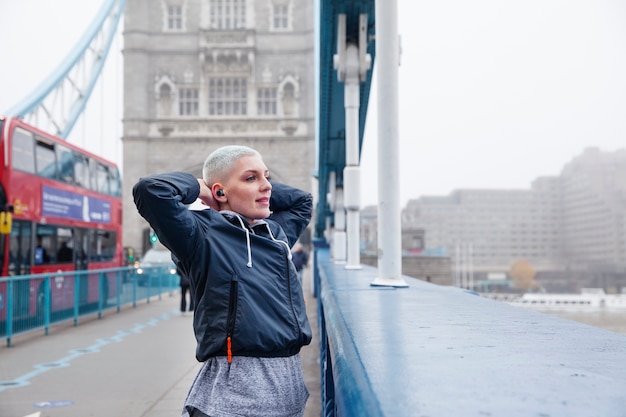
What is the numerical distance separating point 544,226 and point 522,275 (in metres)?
24.1

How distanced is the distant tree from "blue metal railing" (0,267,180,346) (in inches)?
2350

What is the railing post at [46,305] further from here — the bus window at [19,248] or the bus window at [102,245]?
the bus window at [102,245]

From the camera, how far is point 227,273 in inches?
62.9

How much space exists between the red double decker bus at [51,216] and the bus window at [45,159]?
0.02 meters

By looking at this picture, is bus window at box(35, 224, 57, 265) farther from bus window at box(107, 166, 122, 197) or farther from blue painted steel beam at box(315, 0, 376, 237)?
blue painted steel beam at box(315, 0, 376, 237)

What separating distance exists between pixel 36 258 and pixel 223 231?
960 centimetres

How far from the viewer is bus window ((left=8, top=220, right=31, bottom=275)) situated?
31.3ft

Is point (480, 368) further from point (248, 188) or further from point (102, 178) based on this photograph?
point (102, 178)

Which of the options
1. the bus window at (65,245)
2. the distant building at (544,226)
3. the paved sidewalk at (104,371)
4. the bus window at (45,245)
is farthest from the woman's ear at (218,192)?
the distant building at (544,226)

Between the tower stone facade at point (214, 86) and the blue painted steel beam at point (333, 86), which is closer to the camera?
the blue painted steel beam at point (333, 86)

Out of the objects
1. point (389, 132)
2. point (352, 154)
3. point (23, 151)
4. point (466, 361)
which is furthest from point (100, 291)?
point (466, 361)

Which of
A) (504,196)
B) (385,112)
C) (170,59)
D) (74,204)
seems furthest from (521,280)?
(385,112)

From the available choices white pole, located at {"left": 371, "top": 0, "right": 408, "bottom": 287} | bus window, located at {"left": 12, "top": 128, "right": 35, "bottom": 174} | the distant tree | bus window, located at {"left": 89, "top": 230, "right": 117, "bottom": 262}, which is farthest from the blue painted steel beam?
the distant tree

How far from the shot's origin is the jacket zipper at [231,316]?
1.55 m
